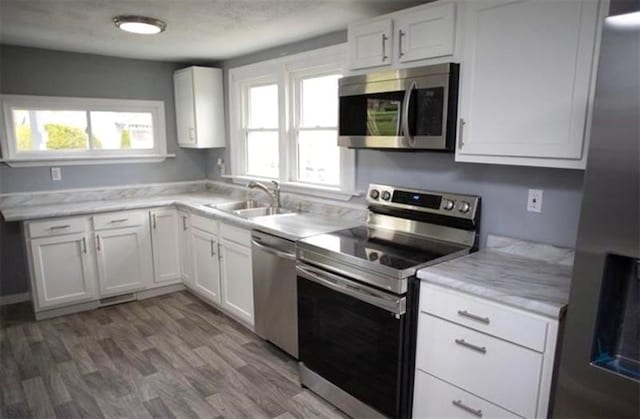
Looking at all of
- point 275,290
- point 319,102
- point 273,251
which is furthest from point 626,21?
point 319,102

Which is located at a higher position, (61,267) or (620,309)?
(620,309)

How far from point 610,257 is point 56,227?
12.1 feet

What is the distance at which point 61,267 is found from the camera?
343 cm

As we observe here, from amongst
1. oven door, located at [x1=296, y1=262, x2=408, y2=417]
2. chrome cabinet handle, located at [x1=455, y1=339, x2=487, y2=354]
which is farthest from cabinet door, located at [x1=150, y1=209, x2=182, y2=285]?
chrome cabinet handle, located at [x1=455, y1=339, x2=487, y2=354]

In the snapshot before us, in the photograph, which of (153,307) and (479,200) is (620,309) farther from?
(153,307)

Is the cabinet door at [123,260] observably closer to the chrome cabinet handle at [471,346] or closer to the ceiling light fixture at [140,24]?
the ceiling light fixture at [140,24]

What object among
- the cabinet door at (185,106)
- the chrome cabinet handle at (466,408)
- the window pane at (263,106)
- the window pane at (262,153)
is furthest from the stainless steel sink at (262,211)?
the chrome cabinet handle at (466,408)

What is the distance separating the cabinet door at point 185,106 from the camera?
161 inches

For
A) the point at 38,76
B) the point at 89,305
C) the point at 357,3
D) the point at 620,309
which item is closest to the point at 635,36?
the point at 620,309

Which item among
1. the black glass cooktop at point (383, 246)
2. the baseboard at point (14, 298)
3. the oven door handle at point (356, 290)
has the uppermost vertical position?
the black glass cooktop at point (383, 246)

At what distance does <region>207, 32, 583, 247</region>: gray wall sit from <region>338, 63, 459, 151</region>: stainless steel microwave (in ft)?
1.00

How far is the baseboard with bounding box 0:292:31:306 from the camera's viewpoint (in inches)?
145

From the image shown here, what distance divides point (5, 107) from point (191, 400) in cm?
302

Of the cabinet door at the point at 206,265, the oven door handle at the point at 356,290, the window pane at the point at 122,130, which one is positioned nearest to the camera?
the oven door handle at the point at 356,290
